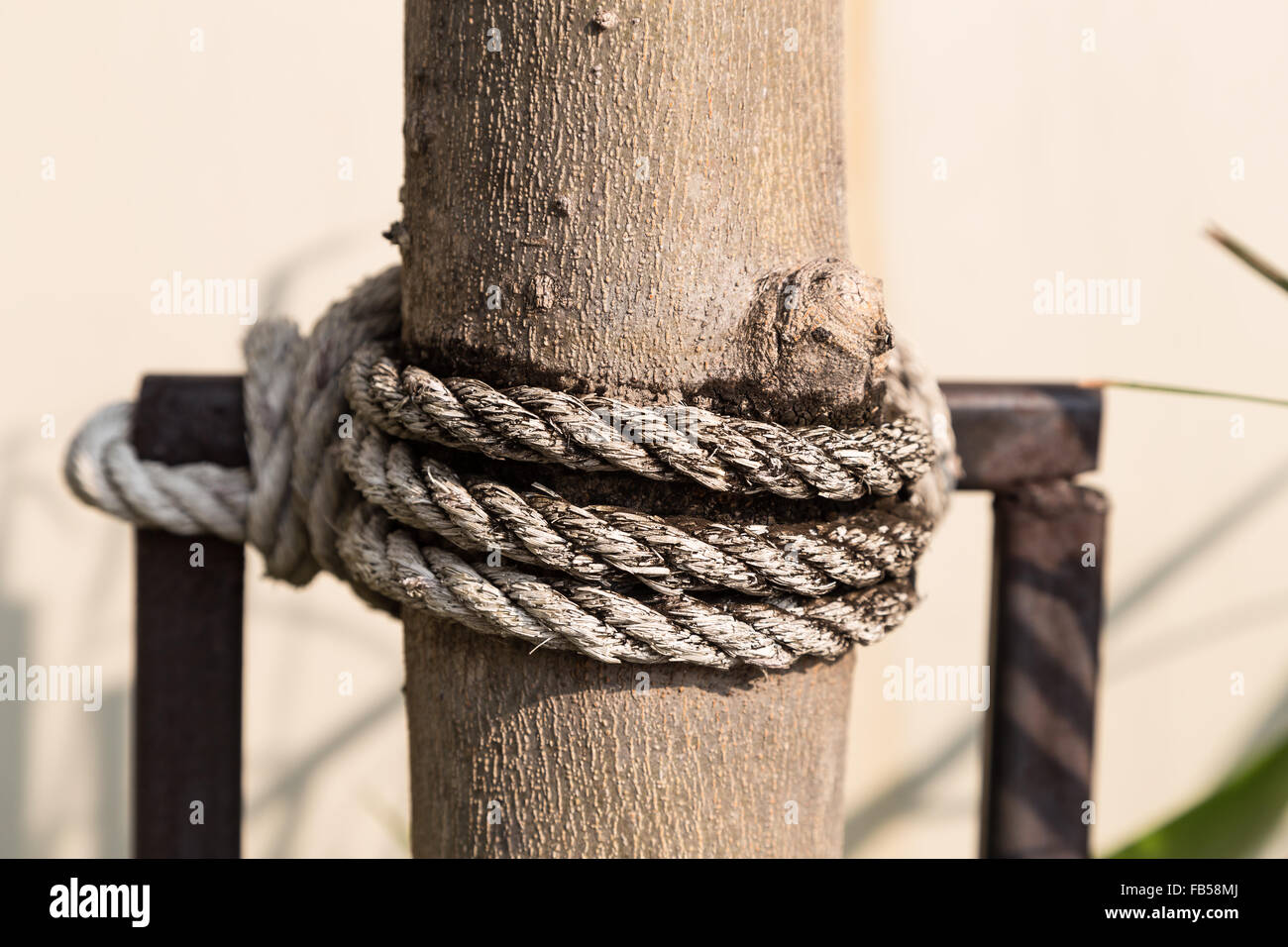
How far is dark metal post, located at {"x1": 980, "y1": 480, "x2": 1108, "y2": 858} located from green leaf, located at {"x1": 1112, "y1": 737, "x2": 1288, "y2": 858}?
0.25m

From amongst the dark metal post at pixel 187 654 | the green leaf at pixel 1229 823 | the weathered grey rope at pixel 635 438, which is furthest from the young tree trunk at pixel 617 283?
the green leaf at pixel 1229 823

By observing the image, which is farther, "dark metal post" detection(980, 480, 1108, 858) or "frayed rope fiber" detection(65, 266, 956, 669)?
"dark metal post" detection(980, 480, 1108, 858)

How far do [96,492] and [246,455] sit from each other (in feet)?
0.28

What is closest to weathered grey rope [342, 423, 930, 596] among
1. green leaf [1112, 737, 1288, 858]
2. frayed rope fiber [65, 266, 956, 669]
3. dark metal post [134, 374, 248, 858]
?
frayed rope fiber [65, 266, 956, 669]

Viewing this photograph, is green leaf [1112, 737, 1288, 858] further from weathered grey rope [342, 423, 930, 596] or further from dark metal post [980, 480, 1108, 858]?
weathered grey rope [342, 423, 930, 596]

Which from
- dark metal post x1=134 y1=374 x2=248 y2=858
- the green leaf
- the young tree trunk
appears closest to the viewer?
the young tree trunk

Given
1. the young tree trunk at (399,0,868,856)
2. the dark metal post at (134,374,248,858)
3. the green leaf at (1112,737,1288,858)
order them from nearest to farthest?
the young tree trunk at (399,0,868,856) < the dark metal post at (134,374,248,858) < the green leaf at (1112,737,1288,858)

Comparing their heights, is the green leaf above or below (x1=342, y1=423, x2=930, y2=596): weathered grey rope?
below

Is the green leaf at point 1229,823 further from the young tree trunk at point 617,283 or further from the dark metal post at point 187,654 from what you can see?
the dark metal post at point 187,654

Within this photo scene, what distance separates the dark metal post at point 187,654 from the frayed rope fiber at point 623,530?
0.14 metres

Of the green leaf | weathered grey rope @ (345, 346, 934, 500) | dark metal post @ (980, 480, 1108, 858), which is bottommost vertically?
the green leaf

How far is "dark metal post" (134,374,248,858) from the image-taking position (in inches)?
24.7

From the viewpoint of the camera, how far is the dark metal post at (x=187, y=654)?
2.06 ft

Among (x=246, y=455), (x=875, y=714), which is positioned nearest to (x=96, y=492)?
(x=246, y=455)
